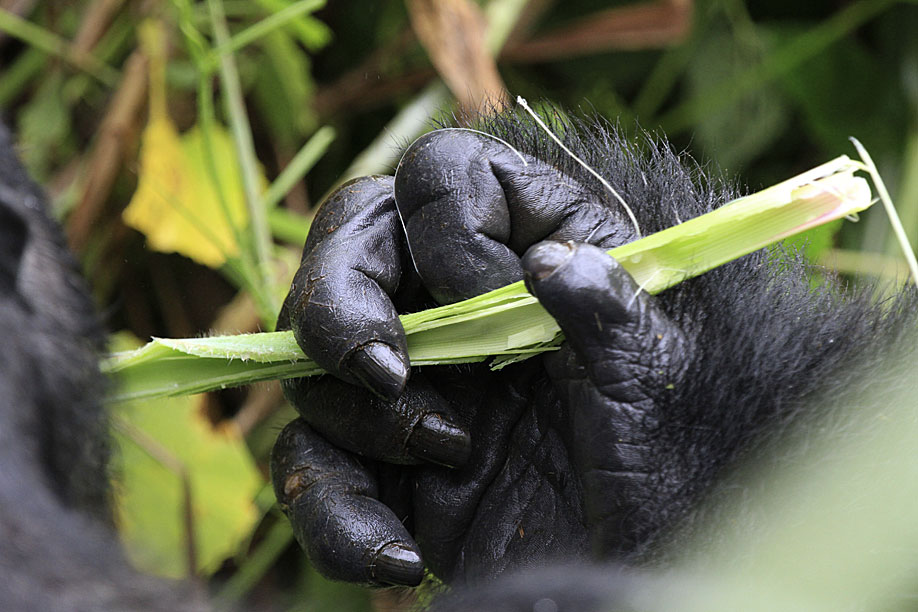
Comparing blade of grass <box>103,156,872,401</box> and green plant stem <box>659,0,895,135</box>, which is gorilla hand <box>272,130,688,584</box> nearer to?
blade of grass <box>103,156,872,401</box>

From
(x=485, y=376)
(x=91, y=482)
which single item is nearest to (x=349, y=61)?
(x=91, y=482)

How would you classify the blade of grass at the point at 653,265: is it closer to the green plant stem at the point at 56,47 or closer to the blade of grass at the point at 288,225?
the blade of grass at the point at 288,225

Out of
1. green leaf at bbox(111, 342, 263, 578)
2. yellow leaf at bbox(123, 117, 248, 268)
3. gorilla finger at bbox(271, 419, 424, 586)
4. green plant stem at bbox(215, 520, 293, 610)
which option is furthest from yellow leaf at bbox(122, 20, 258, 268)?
gorilla finger at bbox(271, 419, 424, 586)

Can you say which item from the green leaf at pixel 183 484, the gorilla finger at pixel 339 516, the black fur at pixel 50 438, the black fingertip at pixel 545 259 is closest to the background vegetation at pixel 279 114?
the green leaf at pixel 183 484

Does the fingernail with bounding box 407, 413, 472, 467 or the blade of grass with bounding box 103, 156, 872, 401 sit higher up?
the blade of grass with bounding box 103, 156, 872, 401

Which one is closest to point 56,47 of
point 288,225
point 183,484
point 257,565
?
point 288,225

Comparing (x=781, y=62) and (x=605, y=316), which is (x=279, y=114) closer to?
(x=781, y=62)

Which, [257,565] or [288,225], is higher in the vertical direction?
[288,225]

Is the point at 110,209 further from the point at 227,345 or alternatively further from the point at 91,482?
the point at 227,345
